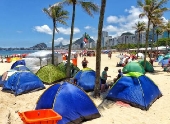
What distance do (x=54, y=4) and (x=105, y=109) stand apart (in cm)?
920

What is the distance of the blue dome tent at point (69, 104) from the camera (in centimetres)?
852

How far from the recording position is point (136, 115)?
959cm

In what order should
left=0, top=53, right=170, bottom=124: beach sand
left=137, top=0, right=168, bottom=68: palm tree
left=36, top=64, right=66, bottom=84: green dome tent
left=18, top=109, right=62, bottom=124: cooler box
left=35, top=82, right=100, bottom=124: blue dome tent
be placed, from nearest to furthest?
left=18, top=109, right=62, bottom=124: cooler box
left=35, top=82, right=100, bottom=124: blue dome tent
left=0, top=53, right=170, bottom=124: beach sand
left=36, top=64, right=66, bottom=84: green dome tent
left=137, top=0, right=168, bottom=68: palm tree

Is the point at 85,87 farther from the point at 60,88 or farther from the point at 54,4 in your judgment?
the point at 54,4

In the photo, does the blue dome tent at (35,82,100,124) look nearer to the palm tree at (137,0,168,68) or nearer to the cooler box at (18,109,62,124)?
the cooler box at (18,109,62,124)

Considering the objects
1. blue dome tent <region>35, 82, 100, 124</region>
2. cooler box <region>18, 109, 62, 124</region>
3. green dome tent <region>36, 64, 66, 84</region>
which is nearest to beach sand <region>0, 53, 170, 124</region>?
blue dome tent <region>35, 82, 100, 124</region>

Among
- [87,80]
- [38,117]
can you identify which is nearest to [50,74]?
[87,80]

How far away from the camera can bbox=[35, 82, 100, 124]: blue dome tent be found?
852 centimetres

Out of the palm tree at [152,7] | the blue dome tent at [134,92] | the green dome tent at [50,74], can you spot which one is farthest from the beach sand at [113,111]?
the palm tree at [152,7]

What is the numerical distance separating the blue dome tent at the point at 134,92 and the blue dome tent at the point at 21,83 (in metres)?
4.74

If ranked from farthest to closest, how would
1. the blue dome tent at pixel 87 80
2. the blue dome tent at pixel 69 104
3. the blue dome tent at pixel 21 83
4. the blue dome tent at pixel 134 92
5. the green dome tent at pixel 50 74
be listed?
1. the green dome tent at pixel 50 74
2. the blue dome tent at pixel 21 83
3. the blue dome tent at pixel 87 80
4. the blue dome tent at pixel 134 92
5. the blue dome tent at pixel 69 104

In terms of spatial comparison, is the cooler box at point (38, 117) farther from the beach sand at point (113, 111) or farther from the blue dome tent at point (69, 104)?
the beach sand at point (113, 111)

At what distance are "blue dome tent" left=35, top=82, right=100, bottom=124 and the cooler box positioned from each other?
129 centimetres

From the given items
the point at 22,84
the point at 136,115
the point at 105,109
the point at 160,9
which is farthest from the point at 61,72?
the point at 160,9
